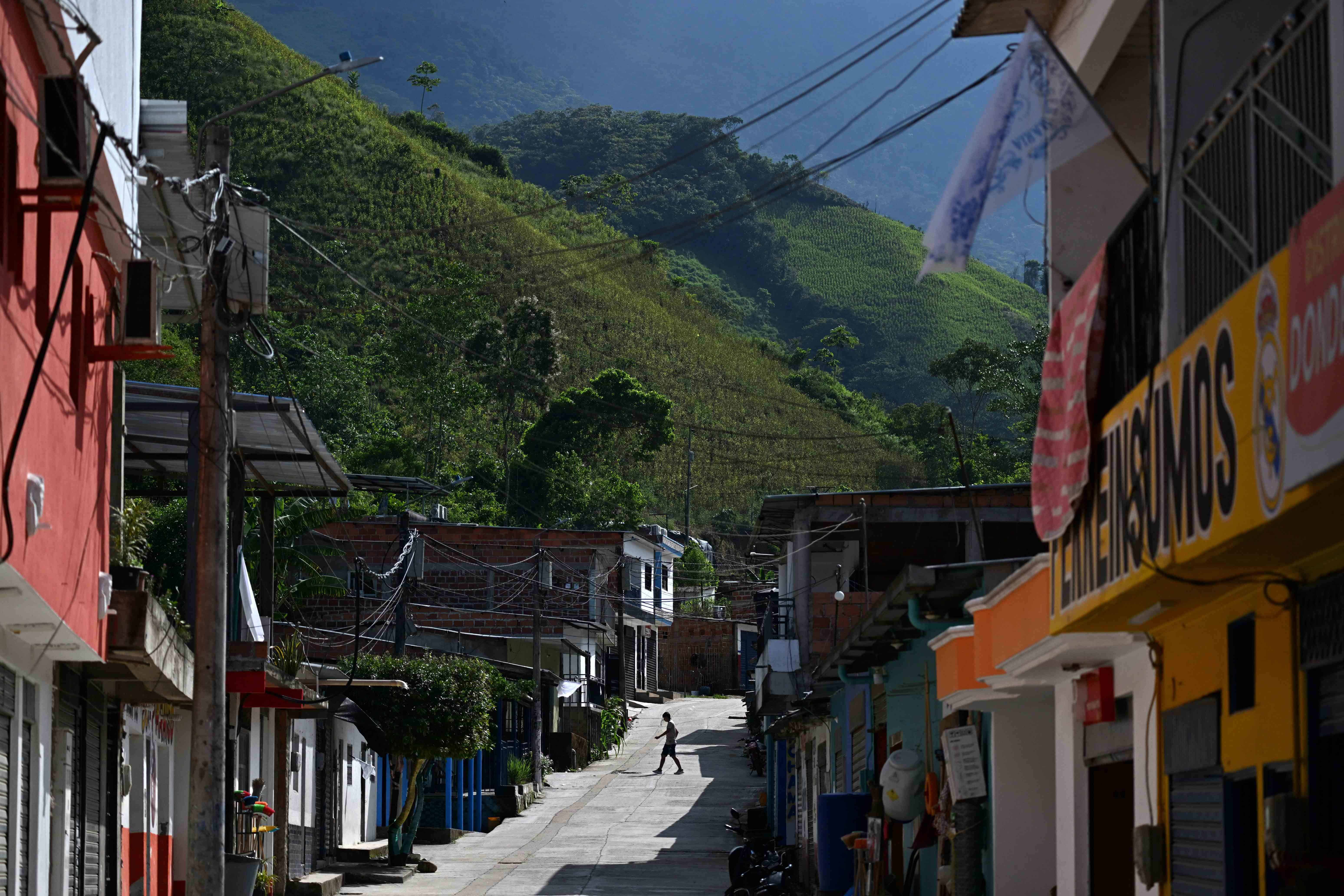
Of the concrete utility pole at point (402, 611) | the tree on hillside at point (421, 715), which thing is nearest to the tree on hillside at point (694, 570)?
the concrete utility pole at point (402, 611)

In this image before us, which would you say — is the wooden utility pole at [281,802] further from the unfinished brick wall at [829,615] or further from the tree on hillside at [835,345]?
the tree on hillside at [835,345]

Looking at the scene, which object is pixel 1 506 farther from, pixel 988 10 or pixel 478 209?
pixel 478 209

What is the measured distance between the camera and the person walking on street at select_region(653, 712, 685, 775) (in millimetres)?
Result: 38906

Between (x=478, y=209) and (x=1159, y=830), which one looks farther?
(x=478, y=209)

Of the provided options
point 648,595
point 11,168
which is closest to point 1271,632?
point 11,168

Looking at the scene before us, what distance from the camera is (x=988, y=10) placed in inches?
420

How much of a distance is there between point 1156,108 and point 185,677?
10017 mm

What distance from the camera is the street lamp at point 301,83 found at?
10211 mm

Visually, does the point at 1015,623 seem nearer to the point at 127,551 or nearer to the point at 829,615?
the point at 127,551

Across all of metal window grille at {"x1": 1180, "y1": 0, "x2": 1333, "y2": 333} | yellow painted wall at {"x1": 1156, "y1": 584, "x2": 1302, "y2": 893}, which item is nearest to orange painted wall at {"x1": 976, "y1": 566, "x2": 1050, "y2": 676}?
yellow painted wall at {"x1": 1156, "y1": 584, "x2": 1302, "y2": 893}

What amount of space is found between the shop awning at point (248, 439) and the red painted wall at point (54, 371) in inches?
97.8

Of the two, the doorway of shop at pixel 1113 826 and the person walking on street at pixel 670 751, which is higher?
the doorway of shop at pixel 1113 826

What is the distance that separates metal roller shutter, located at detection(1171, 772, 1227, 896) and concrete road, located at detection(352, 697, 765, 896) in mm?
13941

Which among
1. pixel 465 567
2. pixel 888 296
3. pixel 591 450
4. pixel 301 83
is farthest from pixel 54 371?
pixel 888 296
